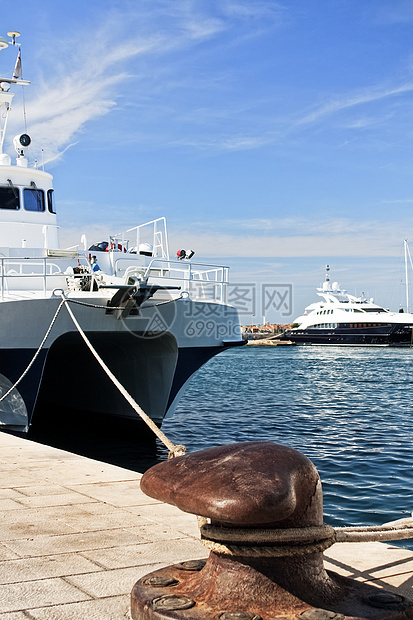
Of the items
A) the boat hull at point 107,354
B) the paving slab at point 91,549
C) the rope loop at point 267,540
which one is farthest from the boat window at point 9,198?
the rope loop at point 267,540

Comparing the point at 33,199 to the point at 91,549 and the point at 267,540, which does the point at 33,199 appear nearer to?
the point at 91,549

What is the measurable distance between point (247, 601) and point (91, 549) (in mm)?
1633

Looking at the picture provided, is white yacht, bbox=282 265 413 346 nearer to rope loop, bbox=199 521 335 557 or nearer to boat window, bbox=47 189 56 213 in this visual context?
boat window, bbox=47 189 56 213

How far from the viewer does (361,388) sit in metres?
27.1

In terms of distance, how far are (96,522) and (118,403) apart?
9.99 m

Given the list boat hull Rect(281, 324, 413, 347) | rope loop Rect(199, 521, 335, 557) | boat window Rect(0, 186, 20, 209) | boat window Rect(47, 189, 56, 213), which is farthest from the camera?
boat hull Rect(281, 324, 413, 347)

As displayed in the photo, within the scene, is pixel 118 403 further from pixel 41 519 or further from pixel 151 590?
pixel 151 590

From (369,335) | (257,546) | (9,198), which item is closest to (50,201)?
(9,198)

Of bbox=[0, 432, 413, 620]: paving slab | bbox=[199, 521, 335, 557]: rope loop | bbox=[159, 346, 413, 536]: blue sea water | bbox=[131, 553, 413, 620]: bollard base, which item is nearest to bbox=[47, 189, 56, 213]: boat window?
bbox=[159, 346, 413, 536]: blue sea water

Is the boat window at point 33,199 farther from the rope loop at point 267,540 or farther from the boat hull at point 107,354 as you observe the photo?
the rope loop at point 267,540

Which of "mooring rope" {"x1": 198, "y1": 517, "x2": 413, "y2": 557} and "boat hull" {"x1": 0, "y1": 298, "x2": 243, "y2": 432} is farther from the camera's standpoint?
"boat hull" {"x1": 0, "y1": 298, "x2": 243, "y2": 432}

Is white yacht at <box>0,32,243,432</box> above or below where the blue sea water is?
above

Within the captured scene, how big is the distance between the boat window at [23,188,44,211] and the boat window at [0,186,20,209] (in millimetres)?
196

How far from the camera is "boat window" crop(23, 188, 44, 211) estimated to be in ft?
50.8
